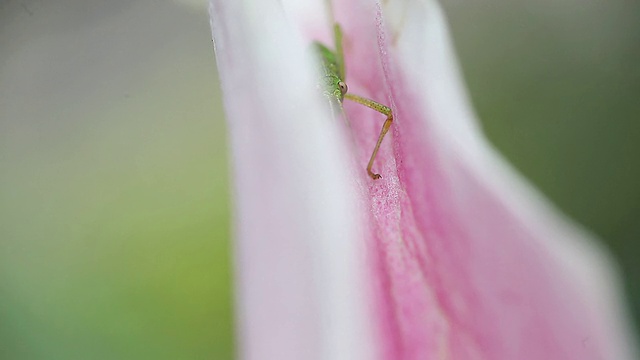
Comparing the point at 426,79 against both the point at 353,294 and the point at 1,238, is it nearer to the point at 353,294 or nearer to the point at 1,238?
the point at 353,294

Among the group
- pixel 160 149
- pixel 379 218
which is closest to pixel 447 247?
pixel 379 218

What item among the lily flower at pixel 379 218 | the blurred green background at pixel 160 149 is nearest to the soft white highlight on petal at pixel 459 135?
the lily flower at pixel 379 218

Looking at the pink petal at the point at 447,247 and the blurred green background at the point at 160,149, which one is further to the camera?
the blurred green background at the point at 160,149

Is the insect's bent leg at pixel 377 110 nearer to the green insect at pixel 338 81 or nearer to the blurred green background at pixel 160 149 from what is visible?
the green insect at pixel 338 81

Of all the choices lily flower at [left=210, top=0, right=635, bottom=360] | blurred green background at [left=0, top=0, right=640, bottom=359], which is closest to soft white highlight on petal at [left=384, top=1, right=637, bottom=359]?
lily flower at [left=210, top=0, right=635, bottom=360]

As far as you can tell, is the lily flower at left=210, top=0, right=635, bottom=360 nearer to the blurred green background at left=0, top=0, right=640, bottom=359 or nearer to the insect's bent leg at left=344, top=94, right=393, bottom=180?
the insect's bent leg at left=344, top=94, right=393, bottom=180

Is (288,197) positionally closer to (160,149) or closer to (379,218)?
(379,218)
